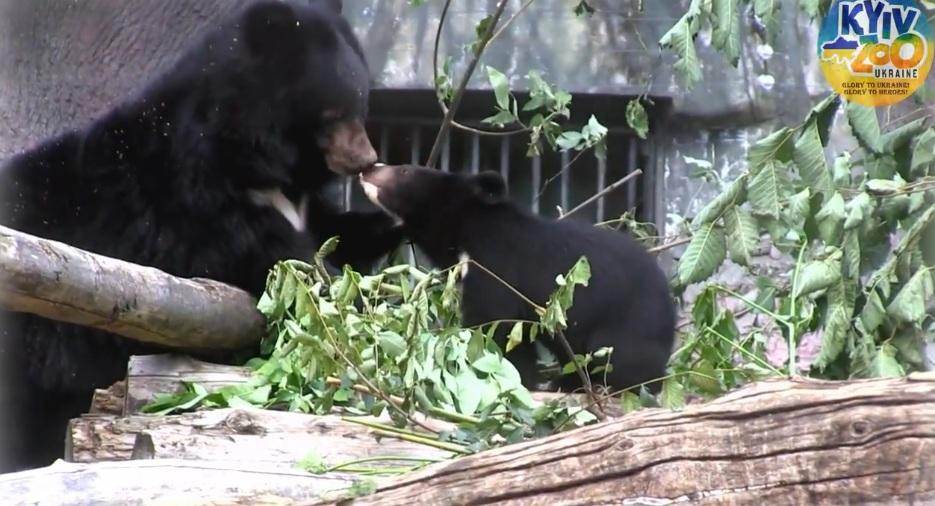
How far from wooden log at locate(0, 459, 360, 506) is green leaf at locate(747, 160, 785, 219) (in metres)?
1.50

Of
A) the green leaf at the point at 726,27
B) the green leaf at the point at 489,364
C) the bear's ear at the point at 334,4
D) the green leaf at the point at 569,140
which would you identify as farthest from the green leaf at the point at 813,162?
the bear's ear at the point at 334,4

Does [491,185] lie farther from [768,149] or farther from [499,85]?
[768,149]

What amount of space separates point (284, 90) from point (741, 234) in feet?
5.73

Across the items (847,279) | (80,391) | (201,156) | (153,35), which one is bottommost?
(80,391)

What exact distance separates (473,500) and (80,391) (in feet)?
7.62

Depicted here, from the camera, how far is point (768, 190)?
11.3 feet

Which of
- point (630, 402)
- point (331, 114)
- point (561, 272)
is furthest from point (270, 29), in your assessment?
point (630, 402)

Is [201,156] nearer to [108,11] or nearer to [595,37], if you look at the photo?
[108,11]

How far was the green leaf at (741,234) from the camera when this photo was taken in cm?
345

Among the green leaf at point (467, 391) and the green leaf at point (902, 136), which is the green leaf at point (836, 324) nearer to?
the green leaf at point (902, 136)

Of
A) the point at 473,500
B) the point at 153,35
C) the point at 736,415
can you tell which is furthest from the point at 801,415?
the point at 153,35

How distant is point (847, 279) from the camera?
361 cm

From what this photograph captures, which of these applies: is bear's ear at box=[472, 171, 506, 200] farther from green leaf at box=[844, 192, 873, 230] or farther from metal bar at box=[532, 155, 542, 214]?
metal bar at box=[532, 155, 542, 214]

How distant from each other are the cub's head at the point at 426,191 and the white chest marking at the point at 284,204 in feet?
0.84
